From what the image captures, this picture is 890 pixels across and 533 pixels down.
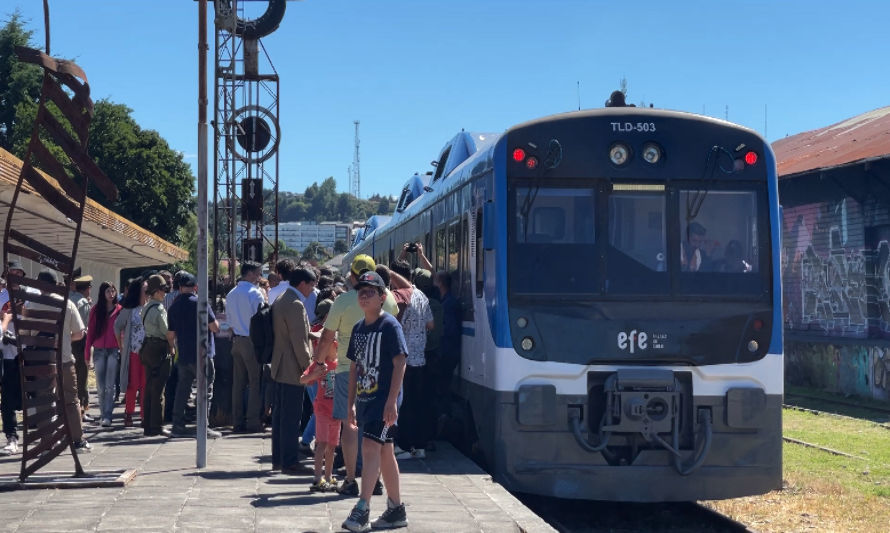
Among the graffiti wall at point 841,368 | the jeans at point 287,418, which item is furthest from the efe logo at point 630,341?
the graffiti wall at point 841,368

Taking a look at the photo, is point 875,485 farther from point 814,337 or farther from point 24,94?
point 24,94

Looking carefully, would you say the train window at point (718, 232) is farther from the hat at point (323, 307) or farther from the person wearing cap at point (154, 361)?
the person wearing cap at point (154, 361)

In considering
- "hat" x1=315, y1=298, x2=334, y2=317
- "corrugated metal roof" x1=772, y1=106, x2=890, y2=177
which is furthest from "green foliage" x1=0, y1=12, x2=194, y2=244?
"hat" x1=315, y1=298, x2=334, y2=317

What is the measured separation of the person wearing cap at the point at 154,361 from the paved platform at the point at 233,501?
5.94ft

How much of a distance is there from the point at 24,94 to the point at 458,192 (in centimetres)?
4797

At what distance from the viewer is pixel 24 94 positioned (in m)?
55.1

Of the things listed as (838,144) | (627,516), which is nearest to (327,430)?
(627,516)

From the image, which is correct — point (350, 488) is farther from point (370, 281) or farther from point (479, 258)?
point (479, 258)

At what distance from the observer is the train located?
371 inches

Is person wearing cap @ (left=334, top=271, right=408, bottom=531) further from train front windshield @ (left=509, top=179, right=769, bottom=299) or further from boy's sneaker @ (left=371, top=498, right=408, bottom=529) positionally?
train front windshield @ (left=509, top=179, right=769, bottom=299)

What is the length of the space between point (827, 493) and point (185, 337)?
676 cm

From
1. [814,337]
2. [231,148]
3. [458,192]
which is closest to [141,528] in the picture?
[458,192]

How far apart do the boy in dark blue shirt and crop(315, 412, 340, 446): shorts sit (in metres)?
1.31

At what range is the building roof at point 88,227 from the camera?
13.3 metres
